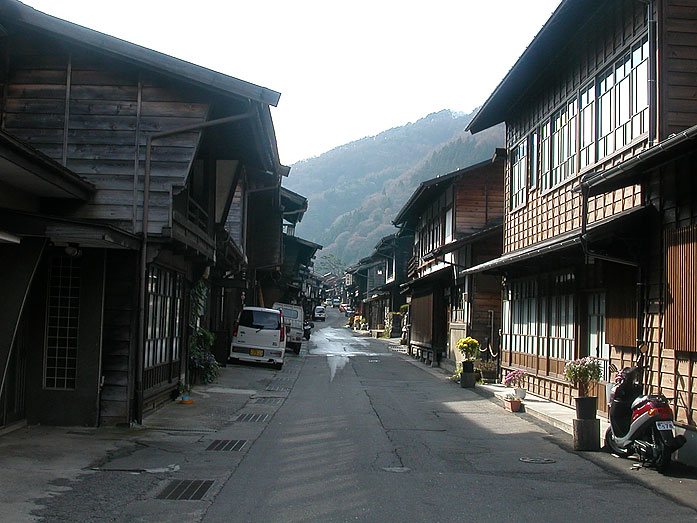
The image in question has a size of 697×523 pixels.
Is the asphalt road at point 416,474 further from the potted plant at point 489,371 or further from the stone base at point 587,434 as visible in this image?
the potted plant at point 489,371

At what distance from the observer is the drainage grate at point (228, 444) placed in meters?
11.3

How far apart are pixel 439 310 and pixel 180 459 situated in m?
24.3

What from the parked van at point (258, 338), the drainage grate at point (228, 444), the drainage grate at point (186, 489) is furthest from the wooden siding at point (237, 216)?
the drainage grate at point (186, 489)

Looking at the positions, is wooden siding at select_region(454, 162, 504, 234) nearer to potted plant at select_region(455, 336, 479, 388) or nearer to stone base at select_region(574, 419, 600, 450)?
potted plant at select_region(455, 336, 479, 388)

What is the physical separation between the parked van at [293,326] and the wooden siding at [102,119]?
2287 centimetres

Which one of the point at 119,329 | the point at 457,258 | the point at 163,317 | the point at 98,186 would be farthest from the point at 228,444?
the point at 457,258

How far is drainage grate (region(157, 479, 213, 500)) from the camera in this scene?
26.8ft

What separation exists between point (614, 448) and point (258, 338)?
1733 centimetres

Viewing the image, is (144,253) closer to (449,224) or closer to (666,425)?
(666,425)

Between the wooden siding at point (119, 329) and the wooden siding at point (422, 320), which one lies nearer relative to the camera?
the wooden siding at point (119, 329)

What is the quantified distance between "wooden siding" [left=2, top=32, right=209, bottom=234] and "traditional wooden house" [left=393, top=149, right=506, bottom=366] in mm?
13246

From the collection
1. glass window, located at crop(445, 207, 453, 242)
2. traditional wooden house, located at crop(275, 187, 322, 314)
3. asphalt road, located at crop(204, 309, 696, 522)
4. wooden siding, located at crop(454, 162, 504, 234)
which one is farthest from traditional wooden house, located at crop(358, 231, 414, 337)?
asphalt road, located at crop(204, 309, 696, 522)

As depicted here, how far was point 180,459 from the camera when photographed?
1031 cm

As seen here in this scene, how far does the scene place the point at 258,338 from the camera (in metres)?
26.9
